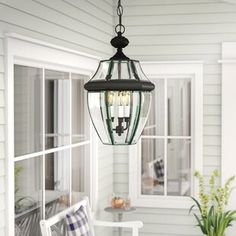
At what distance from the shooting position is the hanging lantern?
2121 mm

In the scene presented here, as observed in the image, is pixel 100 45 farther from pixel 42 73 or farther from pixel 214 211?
pixel 214 211

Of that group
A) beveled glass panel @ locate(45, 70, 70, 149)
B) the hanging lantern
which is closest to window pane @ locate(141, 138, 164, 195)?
beveled glass panel @ locate(45, 70, 70, 149)

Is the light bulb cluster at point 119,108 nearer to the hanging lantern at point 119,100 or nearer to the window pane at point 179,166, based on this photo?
the hanging lantern at point 119,100

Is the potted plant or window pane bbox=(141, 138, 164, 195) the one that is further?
window pane bbox=(141, 138, 164, 195)

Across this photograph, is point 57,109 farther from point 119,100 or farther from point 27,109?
point 119,100

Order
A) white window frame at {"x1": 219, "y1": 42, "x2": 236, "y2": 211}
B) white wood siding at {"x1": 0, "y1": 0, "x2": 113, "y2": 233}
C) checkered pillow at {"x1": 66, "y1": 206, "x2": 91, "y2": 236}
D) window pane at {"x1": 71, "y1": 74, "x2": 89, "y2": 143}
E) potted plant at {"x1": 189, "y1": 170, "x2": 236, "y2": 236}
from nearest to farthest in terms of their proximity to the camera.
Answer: white wood siding at {"x1": 0, "y1": 0, "x2": 113, "y2": 233}, checkered pillow at {"x1": 66, "y1": 206, "x2": 91, "y2": 236}, window pane at {"x1": 71, "y1": 74, "x2": 89, "y2": 143}, potted plant at {"x1": 189, "y1": 170, "x2": 236, "y2": 236}, white window frame at {"x1": 219, "y1": 42, "x2": 236, "y2": 211}

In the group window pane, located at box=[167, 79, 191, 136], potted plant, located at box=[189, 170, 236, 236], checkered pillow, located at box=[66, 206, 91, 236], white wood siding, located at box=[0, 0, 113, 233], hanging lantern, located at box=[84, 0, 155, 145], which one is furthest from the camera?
window pane, located at box=[167, 79, 191, 136]

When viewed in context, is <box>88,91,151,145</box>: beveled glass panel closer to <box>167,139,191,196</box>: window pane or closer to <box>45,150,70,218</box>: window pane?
<box>45,150,70,218</box>: window pane

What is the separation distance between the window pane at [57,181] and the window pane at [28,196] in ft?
0.52

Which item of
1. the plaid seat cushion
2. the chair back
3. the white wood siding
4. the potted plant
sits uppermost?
the white wood siding

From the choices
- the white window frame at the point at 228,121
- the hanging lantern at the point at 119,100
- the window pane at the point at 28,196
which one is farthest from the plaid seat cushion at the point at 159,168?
the hanging lantern at the point at 119,100

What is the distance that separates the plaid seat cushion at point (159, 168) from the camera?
5.43m

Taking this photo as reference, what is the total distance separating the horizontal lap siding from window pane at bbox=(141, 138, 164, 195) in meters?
0.23

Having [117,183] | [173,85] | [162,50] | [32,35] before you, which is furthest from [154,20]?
[32,35]
